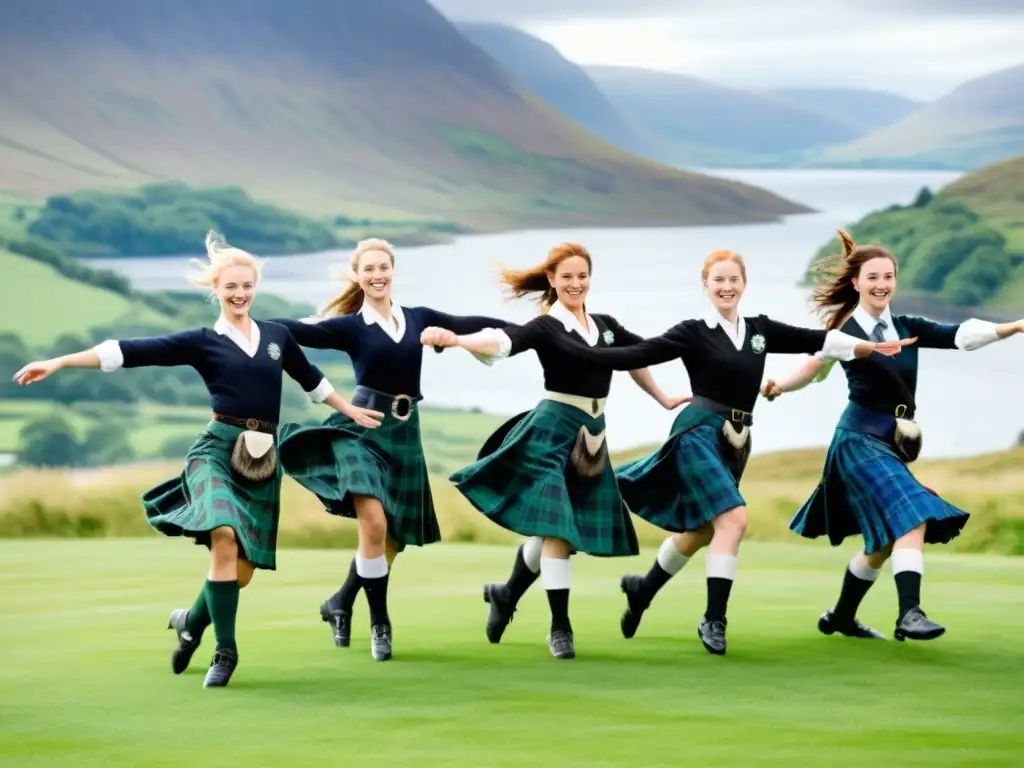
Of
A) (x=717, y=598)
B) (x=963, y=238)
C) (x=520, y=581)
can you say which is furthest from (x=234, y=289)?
(x=963, y=238)

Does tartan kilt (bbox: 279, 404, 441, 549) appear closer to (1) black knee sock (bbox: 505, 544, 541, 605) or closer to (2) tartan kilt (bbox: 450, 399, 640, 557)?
(2) tartan kilt (bbox: 450, 399, 640, 557)

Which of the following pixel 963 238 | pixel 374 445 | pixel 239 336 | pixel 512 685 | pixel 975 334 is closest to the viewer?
pixel 512 685

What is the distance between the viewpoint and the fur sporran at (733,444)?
678 cm

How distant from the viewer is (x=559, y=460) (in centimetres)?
670

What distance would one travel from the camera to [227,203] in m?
19.7

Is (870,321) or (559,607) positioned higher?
(870,321)

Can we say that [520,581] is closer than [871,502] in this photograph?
No

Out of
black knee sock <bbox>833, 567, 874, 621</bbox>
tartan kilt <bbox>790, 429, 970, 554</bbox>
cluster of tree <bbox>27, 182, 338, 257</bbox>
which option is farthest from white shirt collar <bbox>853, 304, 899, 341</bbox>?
cluster of tree <bbox>27, 182, 338, 257</bbox>

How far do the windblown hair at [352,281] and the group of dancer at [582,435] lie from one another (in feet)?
0.04

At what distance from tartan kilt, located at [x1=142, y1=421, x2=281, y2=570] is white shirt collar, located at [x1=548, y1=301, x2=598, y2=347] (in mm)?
1229

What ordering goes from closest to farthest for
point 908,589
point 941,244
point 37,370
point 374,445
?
point 37,370
point 908,589
point 374,445
point 941,244

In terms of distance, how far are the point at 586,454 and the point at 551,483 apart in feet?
0.66

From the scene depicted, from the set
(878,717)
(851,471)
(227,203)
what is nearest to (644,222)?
(227,203)

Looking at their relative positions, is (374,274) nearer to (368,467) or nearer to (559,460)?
(368,467)
